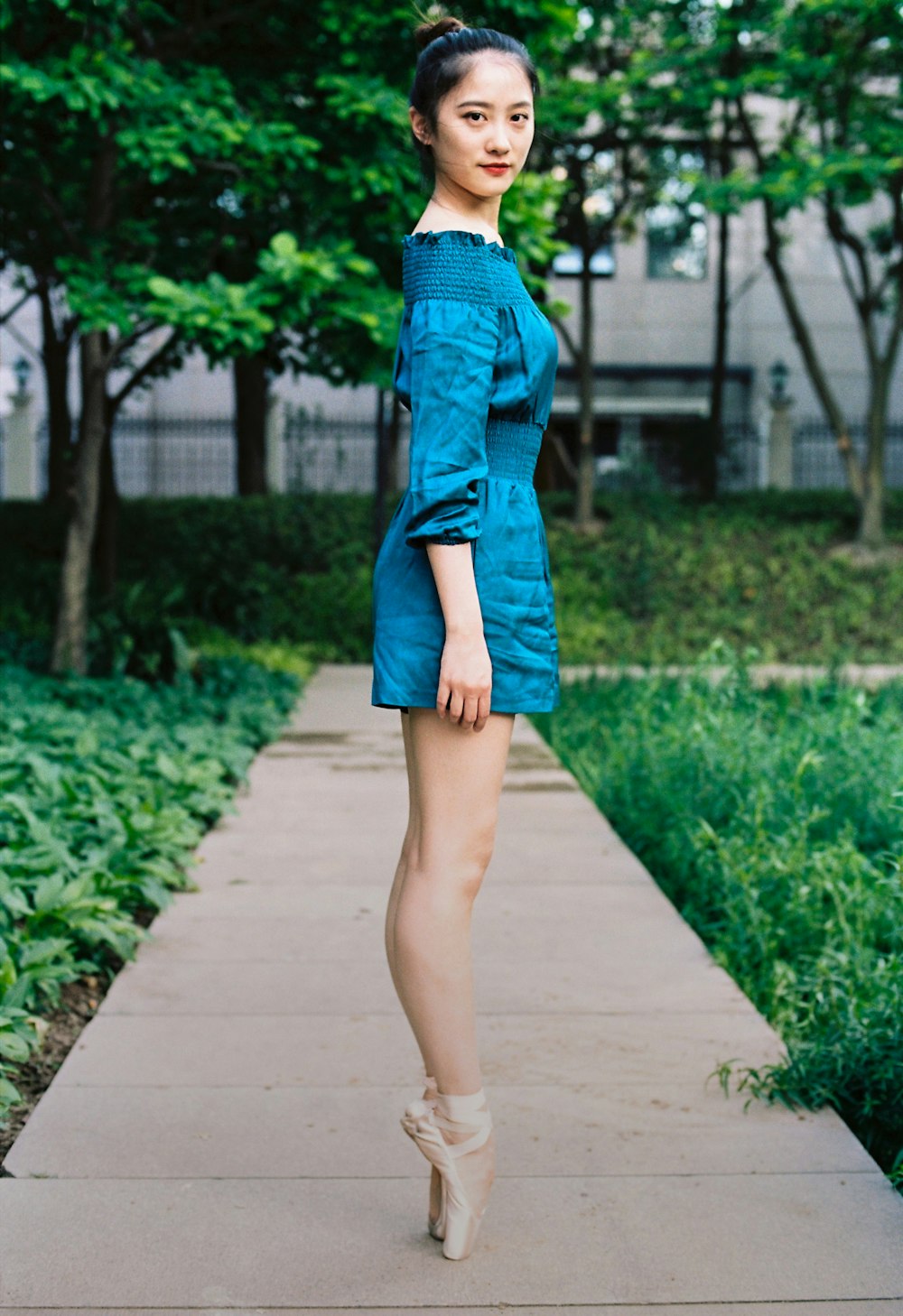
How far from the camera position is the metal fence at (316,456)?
73.0 ft

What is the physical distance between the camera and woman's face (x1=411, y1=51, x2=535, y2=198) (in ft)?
7.38

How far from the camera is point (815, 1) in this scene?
1391 centimetres

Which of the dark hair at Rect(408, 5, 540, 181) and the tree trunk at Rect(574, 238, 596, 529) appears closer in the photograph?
the dark hair at Rect(408, 5, 540, 181)

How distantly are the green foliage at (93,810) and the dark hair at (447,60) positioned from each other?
7.17 ft

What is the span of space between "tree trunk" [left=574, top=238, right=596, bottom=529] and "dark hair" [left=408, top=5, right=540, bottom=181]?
1529 cm

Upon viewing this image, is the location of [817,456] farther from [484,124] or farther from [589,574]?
[484,124]

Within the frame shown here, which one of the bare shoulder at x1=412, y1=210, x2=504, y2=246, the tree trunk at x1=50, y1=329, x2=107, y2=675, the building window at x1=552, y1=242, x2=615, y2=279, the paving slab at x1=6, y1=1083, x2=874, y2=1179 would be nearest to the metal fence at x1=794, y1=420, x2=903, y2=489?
the building window at x1=552, y1=242, x2=615, y2=279

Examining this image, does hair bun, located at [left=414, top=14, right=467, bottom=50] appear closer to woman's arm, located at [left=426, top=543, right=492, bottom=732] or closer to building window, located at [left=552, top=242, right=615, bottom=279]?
woman's arm, located at [left=426, top=543, right=492, bottom=732]

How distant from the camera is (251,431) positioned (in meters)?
19.6

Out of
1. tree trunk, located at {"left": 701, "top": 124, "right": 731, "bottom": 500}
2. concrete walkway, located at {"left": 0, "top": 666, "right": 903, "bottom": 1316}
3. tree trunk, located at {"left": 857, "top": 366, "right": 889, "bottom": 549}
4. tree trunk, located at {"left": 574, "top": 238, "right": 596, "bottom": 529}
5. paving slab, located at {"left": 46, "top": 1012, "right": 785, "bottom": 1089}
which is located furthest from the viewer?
tree trunk, located at {"left": 701, "top": 124, "right": 731, "bottom": 500}

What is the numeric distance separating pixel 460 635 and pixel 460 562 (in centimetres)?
12

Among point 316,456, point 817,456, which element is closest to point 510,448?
point 316,456

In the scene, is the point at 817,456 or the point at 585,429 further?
the point at 817,456

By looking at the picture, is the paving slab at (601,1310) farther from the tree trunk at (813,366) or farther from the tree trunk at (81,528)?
the tree trunk at (813,366)
